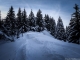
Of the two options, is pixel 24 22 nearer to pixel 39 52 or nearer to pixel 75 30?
pixel 75 30

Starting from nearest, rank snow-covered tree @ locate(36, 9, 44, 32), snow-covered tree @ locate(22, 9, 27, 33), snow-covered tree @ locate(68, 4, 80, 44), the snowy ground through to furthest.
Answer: the snowy ground < snow-covered tree @ locate(68, 4, 80, 44) < snow-covered tree @ locate(22, 9, 27, 33) < snow-covered tree @ locate(36, 9, 44, 32)

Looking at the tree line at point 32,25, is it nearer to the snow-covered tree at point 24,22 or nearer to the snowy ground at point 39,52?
the snow-covered tree at point 24,22

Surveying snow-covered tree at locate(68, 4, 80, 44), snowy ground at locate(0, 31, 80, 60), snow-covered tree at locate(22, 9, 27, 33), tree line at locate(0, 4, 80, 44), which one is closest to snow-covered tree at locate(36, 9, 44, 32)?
tree line at locate(0, 4, 80, 44)

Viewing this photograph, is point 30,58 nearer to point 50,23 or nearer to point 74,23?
point 74,23

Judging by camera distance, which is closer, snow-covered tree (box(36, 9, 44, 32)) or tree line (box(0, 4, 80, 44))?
tree line (box(0, 4, 80, 44))

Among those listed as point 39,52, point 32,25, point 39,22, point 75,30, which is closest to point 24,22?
point 32,25

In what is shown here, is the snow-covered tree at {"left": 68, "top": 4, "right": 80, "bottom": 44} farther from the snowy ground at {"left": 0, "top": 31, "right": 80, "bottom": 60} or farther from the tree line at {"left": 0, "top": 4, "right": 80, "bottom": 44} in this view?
the snowy ground at {"left": 0, "top": 31, "right": 80, "bottom": 60}

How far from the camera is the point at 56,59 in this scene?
10.1 meters

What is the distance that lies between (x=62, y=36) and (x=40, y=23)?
17721 mm

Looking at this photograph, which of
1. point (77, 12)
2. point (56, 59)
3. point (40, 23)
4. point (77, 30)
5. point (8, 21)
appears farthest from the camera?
point (40, 23)

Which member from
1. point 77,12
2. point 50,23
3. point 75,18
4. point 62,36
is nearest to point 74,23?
point 75,18

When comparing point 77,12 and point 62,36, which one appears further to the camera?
point 62,36

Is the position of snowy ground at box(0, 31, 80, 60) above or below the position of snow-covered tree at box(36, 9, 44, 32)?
below

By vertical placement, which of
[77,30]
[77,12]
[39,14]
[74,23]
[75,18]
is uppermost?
[39,14]
